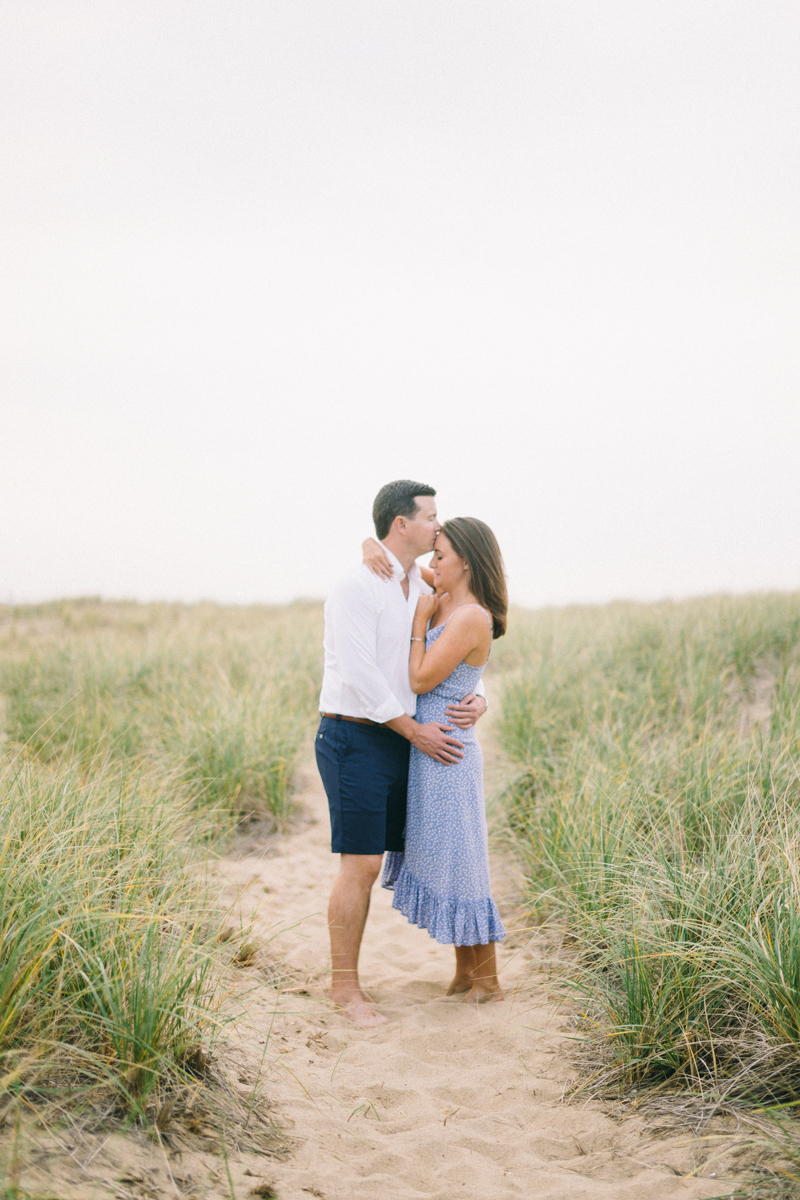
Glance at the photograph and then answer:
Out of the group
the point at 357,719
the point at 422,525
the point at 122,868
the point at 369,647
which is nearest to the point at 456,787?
the point at 357,719

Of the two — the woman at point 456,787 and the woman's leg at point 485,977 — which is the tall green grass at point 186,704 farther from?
the woman's leg at point 485,977

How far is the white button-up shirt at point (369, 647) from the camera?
149 inches

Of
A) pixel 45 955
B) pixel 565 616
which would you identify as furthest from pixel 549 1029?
pixel 565 616

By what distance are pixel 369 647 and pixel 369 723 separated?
1.27 feet

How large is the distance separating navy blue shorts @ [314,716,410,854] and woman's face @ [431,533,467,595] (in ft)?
2.55

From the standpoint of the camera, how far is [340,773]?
3895 millimetres

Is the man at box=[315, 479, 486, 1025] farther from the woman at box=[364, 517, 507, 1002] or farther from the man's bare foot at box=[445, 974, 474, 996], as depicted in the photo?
the man's bare foot at box=[445, 974, 474, 996]

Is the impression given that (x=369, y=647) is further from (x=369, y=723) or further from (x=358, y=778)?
(x=358, y=778)

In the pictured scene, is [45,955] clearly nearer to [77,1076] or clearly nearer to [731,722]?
[77,1076]

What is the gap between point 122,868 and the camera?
137 inches

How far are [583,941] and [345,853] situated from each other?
1.15 m

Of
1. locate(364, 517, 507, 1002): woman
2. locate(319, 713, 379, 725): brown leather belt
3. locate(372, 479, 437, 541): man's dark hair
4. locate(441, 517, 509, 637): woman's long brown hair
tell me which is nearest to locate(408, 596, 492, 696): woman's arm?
locate(364, 517, 507, 1002): woman

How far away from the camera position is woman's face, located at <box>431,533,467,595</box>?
3.99 m

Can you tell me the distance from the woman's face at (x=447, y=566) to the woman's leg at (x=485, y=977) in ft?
5.78
